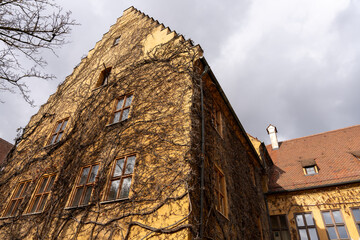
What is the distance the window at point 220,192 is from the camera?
6793mm

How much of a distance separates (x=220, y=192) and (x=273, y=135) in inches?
573

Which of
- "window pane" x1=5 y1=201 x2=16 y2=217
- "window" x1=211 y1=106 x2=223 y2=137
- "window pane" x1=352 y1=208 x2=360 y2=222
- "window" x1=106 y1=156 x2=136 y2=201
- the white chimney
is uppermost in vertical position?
the white chimney

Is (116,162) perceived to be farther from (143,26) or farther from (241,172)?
(143,26)

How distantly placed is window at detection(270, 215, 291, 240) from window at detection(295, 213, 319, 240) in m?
0.61

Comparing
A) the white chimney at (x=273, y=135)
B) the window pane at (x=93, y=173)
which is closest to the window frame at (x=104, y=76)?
the window pane at (x=93, y=173)

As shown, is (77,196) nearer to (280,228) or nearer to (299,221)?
(280,228)

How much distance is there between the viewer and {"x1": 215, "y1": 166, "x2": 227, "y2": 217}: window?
6.79 metres

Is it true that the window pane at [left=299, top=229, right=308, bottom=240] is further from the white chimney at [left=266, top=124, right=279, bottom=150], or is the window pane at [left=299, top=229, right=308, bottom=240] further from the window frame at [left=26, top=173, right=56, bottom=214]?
the window frame at [left=26, top=173, right=56, bottom=214]

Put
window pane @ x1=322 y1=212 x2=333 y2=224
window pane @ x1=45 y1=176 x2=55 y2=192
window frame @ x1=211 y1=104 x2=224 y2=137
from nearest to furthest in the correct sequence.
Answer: window pane @ x1=45 y1=176 x2=55 y2=192
window frame @ x1=211 y1=104 x2=224 y2=137
window pane @ x1=322 y1=212 x2=333 y2=224

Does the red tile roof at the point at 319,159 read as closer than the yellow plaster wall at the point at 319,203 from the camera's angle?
No

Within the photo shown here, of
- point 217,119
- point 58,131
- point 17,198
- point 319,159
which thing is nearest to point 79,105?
point 58,131

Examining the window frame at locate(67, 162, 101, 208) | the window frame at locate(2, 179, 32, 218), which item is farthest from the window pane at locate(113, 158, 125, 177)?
the window frame at locate(2, 179, 32, 218)

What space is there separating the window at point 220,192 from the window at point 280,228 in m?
7.20

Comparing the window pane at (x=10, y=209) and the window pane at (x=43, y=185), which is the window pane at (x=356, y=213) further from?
the window pane at (x=10, y=209)
